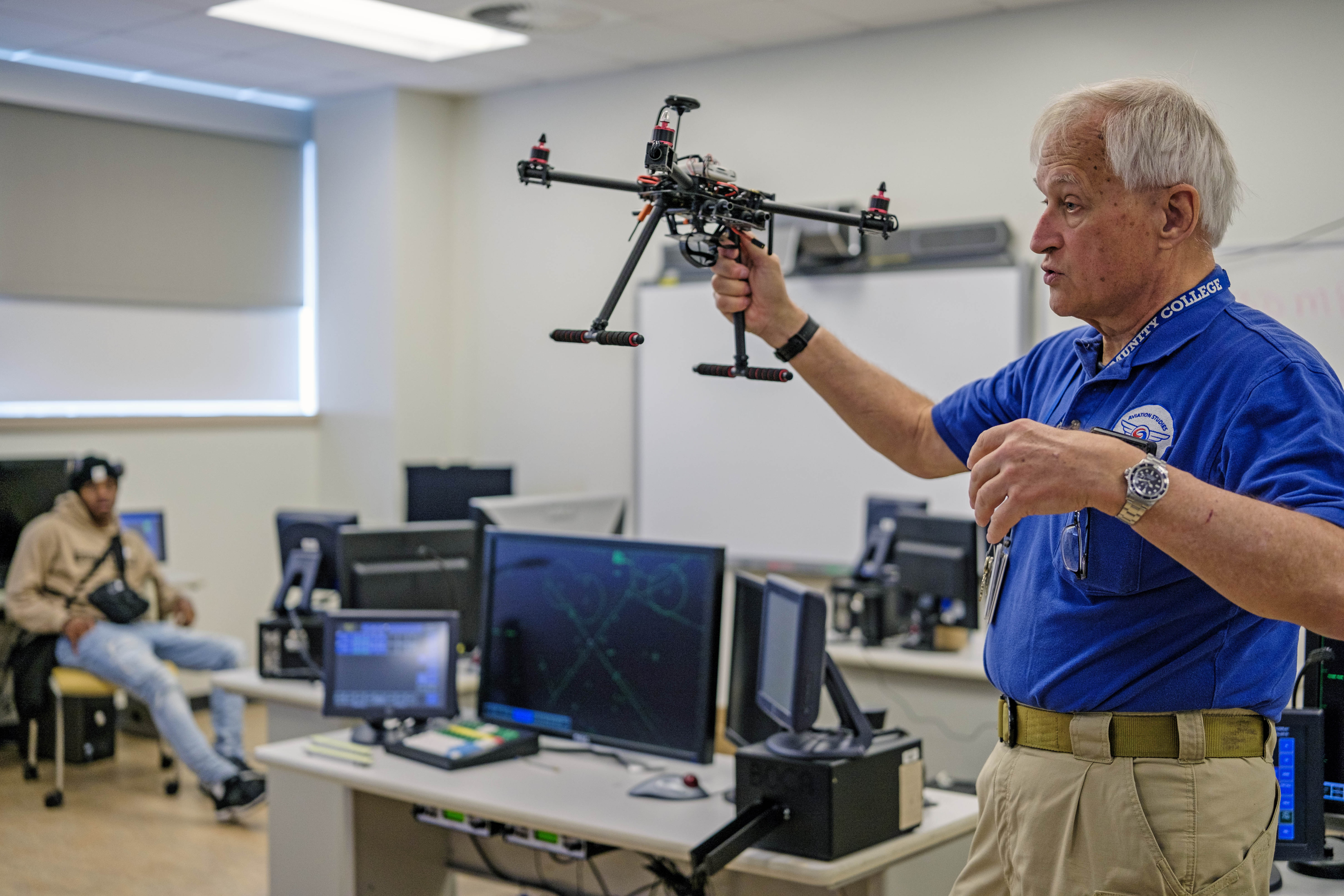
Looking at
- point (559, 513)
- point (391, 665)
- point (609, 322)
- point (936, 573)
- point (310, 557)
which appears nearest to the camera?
point (609, 322)

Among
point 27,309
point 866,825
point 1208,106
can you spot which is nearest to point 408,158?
point 27,309

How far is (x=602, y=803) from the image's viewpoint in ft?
8.01

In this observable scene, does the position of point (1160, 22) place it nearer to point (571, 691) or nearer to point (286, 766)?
point (571, 691)

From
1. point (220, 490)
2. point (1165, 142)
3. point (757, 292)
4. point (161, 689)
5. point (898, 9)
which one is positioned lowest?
point (161, 689)

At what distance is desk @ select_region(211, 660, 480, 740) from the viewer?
3.61 metres

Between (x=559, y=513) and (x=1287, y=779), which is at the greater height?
(x=559, y=513)

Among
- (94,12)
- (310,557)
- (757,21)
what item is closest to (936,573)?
(310,557)

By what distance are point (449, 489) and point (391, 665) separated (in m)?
2.47

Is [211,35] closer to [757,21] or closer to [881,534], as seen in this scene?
[757,21]

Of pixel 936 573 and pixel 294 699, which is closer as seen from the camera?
pixel 294 699

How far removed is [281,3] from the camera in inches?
203

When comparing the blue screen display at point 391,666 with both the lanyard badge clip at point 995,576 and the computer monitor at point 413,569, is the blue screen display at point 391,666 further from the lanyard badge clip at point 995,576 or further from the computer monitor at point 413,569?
the lanyard badge clip at point 995,576

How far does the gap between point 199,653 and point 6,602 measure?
76 cm

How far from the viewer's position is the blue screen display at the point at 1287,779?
202 cm
